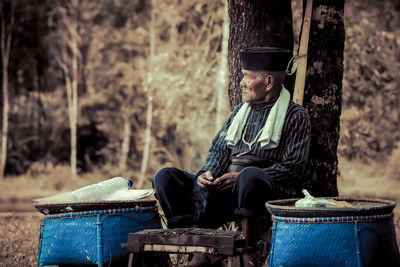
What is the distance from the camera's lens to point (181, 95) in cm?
1518

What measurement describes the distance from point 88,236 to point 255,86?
167cm

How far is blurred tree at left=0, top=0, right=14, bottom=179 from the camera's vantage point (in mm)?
20711

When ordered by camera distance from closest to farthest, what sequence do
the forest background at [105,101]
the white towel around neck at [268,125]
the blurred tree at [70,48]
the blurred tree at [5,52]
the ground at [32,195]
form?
the white towel around neck at [268,125] → the ground at [32,195] → the forest background at [105,101] → the blurred tree at [5,52] → the blurred tree at [70,48]

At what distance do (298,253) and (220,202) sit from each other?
1089 mm

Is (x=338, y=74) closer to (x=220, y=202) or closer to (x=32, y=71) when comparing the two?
(x=220, y=202)

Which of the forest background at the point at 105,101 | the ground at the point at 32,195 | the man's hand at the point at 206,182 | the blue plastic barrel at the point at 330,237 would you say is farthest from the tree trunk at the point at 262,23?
the forest background at the point at 105,101

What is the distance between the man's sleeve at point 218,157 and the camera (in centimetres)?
524

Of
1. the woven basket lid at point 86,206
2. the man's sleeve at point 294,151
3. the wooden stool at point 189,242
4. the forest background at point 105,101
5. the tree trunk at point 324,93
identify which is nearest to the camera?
the wooden stool at point 189,242

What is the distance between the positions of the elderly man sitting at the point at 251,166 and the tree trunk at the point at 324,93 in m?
0.69

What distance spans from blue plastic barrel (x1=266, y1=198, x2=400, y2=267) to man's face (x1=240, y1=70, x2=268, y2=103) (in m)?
1.22

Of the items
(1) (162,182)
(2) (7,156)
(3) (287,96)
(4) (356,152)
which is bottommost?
(2) (7,156)

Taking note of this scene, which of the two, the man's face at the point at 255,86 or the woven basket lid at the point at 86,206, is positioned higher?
the man's face at the point at 255,86

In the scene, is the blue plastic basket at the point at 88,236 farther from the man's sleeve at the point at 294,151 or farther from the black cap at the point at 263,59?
the black cap at the point at 263,59

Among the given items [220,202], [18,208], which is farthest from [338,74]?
[18,208]
